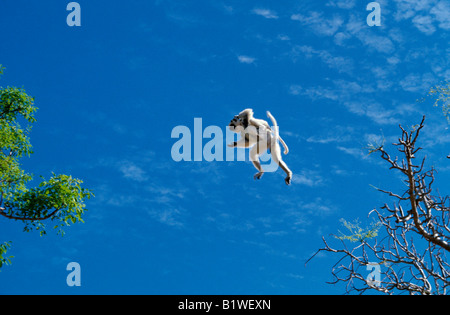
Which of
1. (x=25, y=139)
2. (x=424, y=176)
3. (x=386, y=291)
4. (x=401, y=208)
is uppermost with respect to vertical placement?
(x=25, y=139)

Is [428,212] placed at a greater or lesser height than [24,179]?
lesser

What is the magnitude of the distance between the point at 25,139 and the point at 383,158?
488 inches

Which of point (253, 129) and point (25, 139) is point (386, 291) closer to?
point (253, 129)

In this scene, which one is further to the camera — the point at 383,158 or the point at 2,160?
the point at 2,160

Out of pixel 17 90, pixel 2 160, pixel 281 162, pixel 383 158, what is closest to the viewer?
pixel 281 162

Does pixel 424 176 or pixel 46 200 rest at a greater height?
pixel 46 200

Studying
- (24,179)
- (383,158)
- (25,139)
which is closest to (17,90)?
(25,139)

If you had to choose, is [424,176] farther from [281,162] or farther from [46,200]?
[46,200]

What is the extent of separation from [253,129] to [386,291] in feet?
18.5

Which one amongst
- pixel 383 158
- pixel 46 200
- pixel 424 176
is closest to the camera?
pixel 383 158

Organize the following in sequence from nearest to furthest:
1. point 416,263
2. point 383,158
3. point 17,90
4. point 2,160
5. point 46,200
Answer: point 383,158 → point 416,263 → point 46,200 → point 2,160 → point 17,90

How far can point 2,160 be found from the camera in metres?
14.9

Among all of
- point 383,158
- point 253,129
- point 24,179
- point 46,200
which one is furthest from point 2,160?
point 383,158

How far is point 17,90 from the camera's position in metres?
15.9
